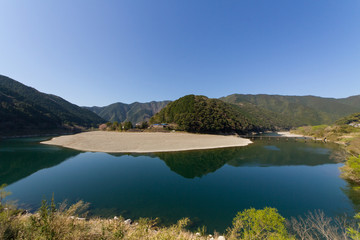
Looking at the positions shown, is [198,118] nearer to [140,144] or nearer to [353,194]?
[140,144]

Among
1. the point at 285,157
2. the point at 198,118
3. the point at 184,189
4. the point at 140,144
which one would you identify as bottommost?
the point at 285,157

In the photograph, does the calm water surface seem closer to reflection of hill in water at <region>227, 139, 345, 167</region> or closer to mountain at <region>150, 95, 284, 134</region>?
reflection of hill in water at <region>227, 139, 345, 167</region>

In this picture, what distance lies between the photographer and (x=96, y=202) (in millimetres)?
12008

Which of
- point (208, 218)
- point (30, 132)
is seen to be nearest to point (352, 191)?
point (208, 218)

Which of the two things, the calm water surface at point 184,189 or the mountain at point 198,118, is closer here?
the calm water surface at point 184,189

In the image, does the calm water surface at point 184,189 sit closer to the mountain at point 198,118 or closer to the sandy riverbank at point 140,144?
the sandy riverbank at point 140,144

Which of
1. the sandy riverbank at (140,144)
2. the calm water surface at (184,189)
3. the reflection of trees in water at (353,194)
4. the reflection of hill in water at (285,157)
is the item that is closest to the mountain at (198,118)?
the sandy riverbank at (140,144)

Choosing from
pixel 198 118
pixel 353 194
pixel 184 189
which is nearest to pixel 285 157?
pixel 353 194

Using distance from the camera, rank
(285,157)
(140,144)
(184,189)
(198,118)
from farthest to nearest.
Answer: (198,118) < (140,144) < (285,157) < (184,189)

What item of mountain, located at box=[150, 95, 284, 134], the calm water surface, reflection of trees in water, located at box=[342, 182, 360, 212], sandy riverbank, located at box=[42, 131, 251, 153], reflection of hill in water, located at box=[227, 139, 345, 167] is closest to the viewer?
the calm water surface

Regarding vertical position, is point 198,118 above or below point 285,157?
above

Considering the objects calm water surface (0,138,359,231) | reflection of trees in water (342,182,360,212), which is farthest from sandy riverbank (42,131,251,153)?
reflection of trees in water (342,182,360,212)

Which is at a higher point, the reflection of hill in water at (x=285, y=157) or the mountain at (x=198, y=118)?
the mountain at (x=198, y=118)

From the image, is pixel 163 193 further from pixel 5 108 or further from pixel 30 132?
pixel 5 108
